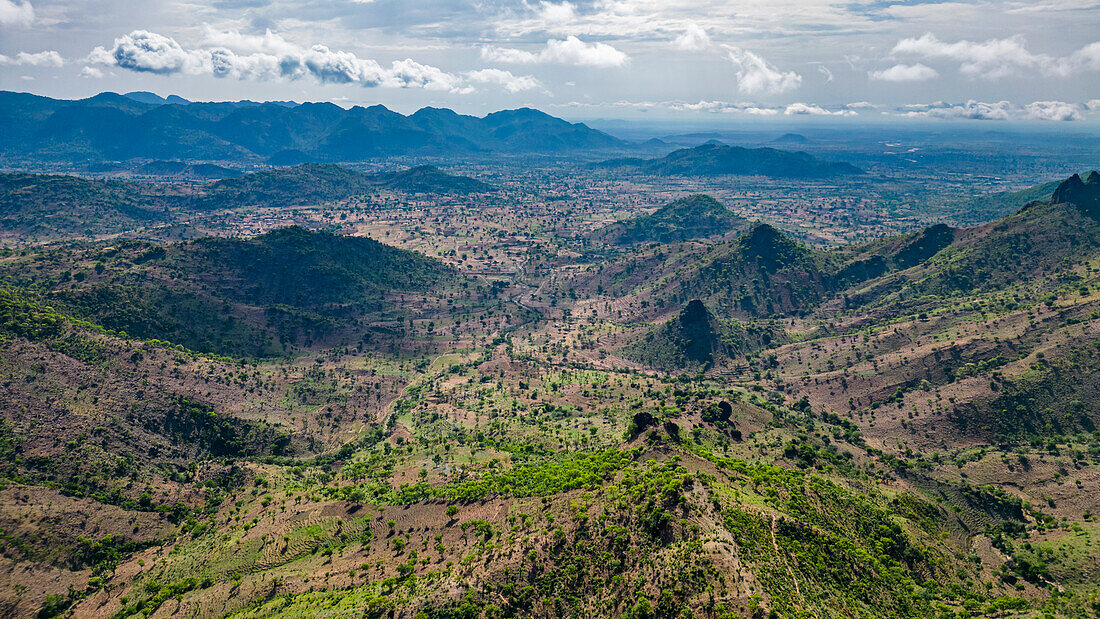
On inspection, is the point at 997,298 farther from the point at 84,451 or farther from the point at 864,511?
the point at 84,451

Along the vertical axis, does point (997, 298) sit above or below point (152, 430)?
above

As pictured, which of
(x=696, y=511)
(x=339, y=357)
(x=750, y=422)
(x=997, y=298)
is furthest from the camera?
(x=339, y=357)

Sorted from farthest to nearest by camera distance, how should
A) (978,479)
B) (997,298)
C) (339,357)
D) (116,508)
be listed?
(339,357), (997,298), (978,479), (116,508)

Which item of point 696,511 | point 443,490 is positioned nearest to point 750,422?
point 696,511

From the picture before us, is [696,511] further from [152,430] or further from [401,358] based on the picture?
[401,358]

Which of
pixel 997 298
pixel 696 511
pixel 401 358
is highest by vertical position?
pixel 997 298

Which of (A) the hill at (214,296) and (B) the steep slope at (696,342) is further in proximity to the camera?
(B) the steep slope at (696,342)

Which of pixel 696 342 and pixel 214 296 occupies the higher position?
pixel 214 296

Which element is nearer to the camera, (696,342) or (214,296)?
(214,296)

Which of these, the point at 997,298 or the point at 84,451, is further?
the point at 997,298

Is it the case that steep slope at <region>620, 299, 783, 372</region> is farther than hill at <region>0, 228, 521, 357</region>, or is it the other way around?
steep slope at <region>620, 299, 783, 372</region>
